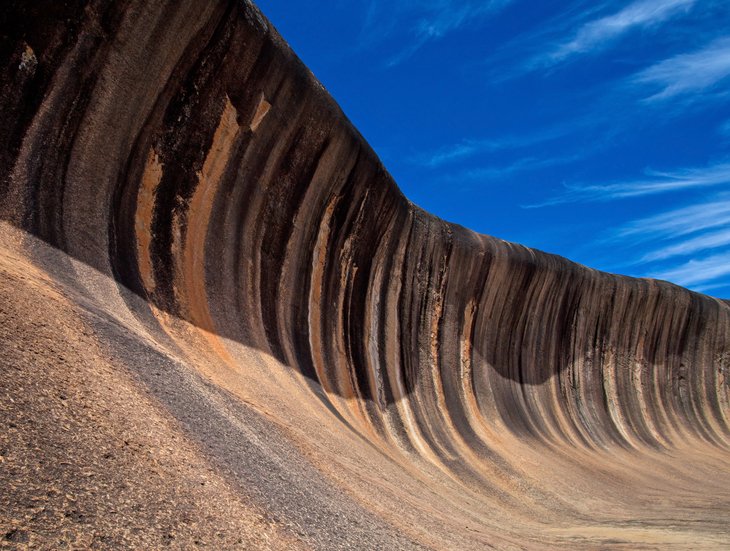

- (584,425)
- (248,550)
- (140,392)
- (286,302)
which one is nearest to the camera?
(248,550)

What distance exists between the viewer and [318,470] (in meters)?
3.54

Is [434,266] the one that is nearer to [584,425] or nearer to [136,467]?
[584,425]

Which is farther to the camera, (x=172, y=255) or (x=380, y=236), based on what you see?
(x=380, y=236)

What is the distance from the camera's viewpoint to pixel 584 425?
492 inches

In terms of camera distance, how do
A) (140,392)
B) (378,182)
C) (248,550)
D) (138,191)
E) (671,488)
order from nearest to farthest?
(248,550), (140,392), (138,191), (378,182), (671,488)

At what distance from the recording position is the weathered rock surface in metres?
2.30

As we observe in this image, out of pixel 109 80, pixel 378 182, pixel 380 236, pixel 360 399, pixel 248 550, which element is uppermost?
pixel 378 182

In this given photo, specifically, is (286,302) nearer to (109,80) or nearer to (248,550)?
(109,80)

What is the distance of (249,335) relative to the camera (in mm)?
5742

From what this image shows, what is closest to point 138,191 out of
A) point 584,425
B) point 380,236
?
point 380,236

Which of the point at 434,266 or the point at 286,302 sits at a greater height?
the point at 434,266

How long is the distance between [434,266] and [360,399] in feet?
11.2

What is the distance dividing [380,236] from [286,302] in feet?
7.84

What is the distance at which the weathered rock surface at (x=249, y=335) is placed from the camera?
2.30 m
